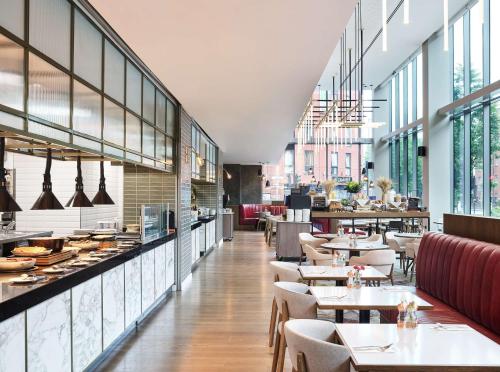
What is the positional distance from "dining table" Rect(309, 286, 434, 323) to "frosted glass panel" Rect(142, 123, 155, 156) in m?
3.04

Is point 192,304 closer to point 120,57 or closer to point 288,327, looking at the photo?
point 120,57

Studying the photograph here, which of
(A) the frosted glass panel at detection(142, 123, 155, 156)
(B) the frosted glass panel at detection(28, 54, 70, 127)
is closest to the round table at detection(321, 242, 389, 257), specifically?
(A) the frosted glass panel at detection(142, 123, 155, 156)

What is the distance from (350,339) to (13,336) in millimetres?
1894

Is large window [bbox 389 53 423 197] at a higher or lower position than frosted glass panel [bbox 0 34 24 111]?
higher

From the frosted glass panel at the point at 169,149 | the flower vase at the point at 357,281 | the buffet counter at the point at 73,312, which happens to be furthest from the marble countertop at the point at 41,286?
the frosted glass panel at the point at 169,149

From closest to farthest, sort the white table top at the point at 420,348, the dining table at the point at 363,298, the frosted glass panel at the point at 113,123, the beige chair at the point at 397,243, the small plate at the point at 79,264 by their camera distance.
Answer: the white table top at the point at 420,348, the dining table at the point at 363,298, the small plate at the point at 79,264, the frosted glass panel at the point at 113,123, the beige chair at the point at 397,243

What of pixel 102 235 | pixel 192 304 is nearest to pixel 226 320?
pixel 192 304

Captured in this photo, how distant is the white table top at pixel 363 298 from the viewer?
3.30m

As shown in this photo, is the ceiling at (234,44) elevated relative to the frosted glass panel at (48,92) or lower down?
elevated

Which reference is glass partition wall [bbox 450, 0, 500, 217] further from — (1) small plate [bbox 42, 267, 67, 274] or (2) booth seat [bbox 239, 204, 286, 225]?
(2) booth seat [bbox 239, 204, 286, 225]

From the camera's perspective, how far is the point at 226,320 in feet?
18.5

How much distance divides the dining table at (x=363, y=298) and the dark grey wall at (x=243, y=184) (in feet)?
58.3

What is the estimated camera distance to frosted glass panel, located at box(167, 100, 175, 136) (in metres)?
7.18

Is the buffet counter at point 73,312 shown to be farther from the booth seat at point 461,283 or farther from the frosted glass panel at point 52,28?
the booth seat at point 461,283
